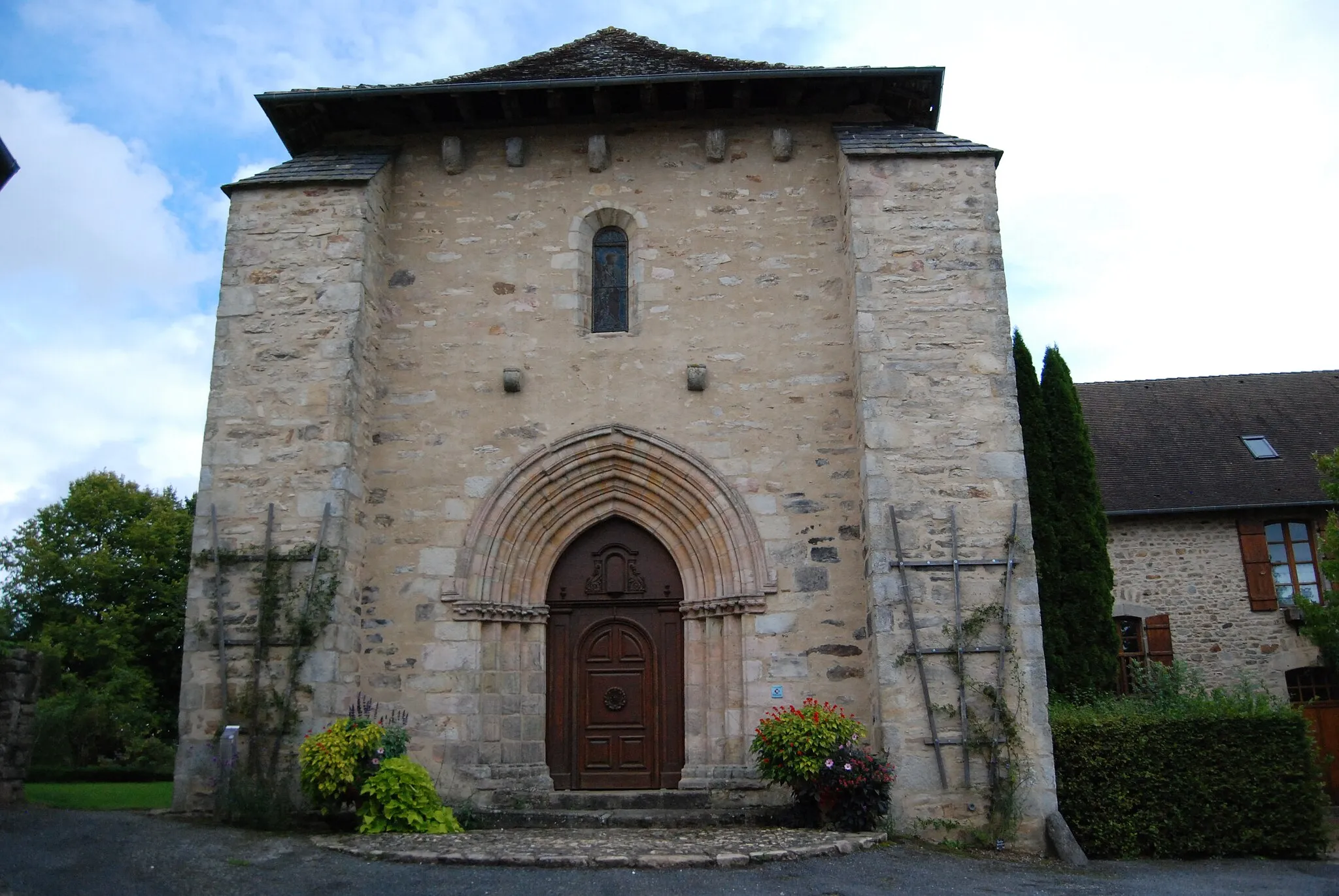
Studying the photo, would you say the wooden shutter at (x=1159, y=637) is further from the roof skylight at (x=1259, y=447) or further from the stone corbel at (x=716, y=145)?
the stone corbel at (x=716, y=145)

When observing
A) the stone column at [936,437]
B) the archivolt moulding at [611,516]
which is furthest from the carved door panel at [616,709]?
the stone column at [936,437]

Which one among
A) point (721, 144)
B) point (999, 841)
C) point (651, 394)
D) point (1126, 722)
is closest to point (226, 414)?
point (651, 394)

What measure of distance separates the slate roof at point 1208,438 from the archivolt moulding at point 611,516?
7.37m

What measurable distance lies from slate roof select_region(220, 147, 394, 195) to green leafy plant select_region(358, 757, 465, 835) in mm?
4753

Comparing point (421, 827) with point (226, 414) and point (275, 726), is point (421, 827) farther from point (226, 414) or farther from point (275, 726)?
point (226, 414)

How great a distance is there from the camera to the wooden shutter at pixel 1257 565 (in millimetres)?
13383

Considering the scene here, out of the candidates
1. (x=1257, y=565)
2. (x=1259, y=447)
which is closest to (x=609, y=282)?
(x=1257, y=565)

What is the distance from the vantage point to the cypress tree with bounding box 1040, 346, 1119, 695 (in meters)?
10.8

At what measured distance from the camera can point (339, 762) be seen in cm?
686

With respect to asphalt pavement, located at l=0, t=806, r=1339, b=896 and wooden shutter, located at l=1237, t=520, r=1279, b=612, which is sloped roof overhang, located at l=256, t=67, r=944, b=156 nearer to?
asphalt pavement, located at l=0, t=806, r=1339, b=896

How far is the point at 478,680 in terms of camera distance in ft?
26.6

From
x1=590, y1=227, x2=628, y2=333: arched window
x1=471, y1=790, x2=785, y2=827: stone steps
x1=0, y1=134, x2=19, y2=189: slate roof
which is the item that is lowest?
x1=471, y1=790, x2=785, y2=827: stone steps

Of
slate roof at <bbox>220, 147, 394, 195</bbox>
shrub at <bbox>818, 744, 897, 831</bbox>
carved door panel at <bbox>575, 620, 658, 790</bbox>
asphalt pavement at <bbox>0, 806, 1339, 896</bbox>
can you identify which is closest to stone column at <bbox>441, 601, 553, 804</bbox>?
carved door panel at <bbox>575, 620, 658, 790</bbox>

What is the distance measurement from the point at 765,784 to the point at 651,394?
125 inches
